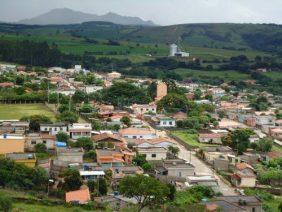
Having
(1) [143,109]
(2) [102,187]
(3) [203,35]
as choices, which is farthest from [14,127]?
(3) [203,35]

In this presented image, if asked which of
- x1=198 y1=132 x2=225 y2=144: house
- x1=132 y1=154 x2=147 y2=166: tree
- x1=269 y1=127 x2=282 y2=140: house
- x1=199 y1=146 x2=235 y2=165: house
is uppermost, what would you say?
x1=132 y1=154 x2=147 y2=166: tree

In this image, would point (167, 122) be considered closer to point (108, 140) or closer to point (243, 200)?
point (108, 140)

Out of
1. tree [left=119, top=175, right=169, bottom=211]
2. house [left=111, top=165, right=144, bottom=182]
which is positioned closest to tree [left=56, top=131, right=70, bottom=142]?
house [left=111, top=165, right=144, bottom=182]

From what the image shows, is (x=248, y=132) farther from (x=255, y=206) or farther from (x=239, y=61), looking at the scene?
(x=239, y=61)

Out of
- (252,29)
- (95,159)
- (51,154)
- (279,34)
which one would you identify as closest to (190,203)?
(95,159)

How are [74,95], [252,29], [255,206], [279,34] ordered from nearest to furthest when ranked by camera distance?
[255,206] < [74,95] < [279,34] < [252,29]

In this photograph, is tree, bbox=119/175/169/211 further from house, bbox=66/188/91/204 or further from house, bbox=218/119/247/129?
house, bbox=218/119/247/129

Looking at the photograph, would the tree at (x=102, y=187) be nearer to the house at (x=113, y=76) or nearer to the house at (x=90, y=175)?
the house at (x=90, y=175)
